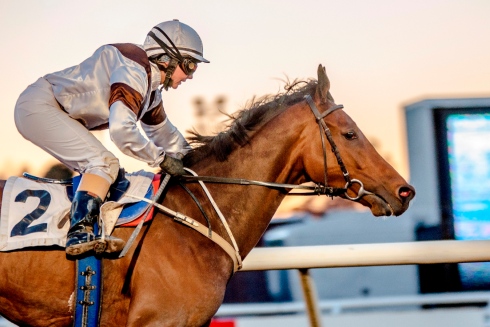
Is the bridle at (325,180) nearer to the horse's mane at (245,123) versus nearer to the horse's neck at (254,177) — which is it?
the horse's neck at (254,177)

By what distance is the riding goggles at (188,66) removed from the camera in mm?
4758

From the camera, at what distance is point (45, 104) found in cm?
453

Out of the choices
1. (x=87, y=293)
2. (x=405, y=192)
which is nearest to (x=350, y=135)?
(x=405, y=192)

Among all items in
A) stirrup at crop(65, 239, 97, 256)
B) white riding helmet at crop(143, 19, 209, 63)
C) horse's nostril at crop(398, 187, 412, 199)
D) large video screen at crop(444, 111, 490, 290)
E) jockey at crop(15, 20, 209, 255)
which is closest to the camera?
stirrup at crop(65, 239, 97, 256)

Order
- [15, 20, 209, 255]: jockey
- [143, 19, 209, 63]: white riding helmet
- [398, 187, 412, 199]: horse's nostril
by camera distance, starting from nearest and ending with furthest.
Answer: [15, 20, 209, 255]: jockey < [398, 187, 412, 199]: horse's nostril < [143, 19, 209, 63]: white riding helmet

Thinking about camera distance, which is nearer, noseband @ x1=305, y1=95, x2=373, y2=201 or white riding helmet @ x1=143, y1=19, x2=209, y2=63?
noseband @ x1=305, y1=95, x2=373, y2=201

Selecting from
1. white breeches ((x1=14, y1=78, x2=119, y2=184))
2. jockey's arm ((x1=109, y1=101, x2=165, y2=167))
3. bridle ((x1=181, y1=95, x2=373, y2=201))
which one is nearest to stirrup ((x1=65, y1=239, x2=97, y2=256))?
white breeches ((x1=14, y1=78, x2=119, y2=184))

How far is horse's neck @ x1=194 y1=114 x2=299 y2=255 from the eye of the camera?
15.2 ft

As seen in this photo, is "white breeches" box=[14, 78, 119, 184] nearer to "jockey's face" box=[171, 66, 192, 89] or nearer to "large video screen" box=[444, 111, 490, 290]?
"jockey's face" box=[171, 66, 192, 89]

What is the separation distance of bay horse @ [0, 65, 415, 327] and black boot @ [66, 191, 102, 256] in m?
0.17

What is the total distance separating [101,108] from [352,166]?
54.9 inches

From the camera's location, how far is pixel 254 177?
4.66m

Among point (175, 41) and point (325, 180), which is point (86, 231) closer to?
point (175, 41)

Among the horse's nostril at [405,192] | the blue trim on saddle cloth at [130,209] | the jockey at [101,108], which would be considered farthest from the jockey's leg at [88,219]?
the horse's nostril at [405,192]
